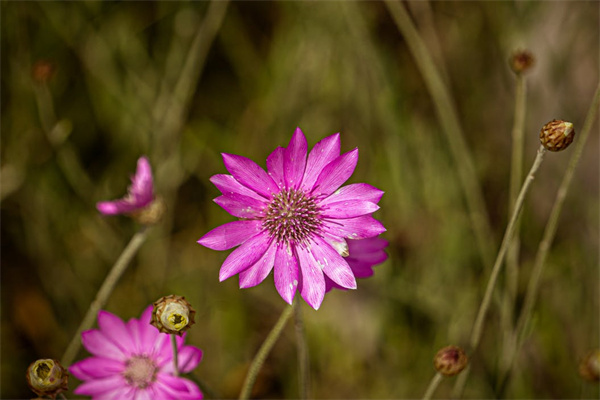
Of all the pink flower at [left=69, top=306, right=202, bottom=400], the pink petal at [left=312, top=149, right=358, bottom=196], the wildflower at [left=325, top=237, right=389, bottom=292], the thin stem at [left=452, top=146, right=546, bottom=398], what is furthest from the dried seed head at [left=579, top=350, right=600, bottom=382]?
the pink flower at [left=69, top=306, right=202, bottom=400]

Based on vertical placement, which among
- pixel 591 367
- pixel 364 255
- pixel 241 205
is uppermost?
pixel 241 205

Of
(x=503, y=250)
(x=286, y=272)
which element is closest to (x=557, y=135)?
(x=503, y=250)

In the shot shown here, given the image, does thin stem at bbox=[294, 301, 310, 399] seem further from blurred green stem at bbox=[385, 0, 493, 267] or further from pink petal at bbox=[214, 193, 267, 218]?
blurred green stem at bbox=[385, 0, 493, 267]

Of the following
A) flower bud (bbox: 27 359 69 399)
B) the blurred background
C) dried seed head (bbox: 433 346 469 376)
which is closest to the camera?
flower bud (bbox: 27 359 69 399)

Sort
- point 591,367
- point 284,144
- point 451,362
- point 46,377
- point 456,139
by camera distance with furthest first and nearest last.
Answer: point 284,144
point 456,139
point 591,367
point 451,362
point 46,377

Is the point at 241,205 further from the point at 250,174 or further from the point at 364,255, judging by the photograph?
the point at 364,255
